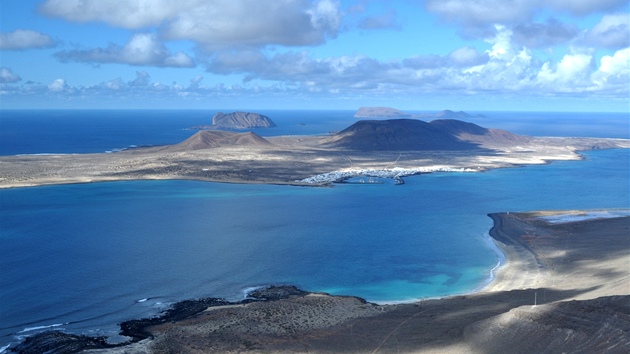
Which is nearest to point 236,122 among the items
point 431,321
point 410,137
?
point 410,137

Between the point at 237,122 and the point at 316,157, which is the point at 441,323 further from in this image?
the point at 237,122

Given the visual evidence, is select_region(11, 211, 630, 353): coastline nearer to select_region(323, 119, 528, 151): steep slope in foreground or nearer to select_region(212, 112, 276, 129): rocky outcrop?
select_region(323, 119, 528, 151): steep slope in foreground

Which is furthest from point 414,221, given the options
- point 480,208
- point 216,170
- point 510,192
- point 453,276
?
point 216,170

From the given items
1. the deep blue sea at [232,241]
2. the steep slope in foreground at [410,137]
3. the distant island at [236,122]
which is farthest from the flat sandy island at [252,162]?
the distant island at [236,122]

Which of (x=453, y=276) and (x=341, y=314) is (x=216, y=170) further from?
(x=341, y=314)

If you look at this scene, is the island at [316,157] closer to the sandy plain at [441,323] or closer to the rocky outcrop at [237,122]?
the sandy plain at [441,323]

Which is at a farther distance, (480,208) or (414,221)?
(480,208)
